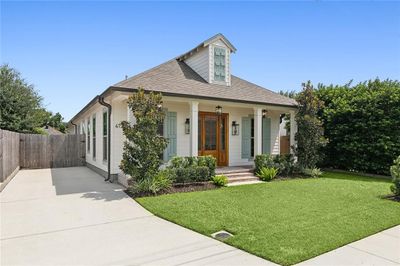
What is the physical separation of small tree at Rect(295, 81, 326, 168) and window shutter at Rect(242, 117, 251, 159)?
6.97 feet

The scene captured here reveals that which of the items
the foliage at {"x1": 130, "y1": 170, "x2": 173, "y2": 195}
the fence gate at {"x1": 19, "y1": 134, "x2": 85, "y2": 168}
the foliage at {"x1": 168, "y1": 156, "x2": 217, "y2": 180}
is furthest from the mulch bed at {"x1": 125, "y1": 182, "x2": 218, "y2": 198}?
the fence gate at {"x1": 19, "y1": 134, "x2": 85, "y2": 168}

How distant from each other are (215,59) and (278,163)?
17.2ft

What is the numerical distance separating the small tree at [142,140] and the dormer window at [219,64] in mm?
4721

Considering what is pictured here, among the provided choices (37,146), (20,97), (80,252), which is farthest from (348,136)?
(20,97)

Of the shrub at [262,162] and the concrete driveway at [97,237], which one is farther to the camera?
the shrub at [262,162]

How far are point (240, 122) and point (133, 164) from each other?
5946mm

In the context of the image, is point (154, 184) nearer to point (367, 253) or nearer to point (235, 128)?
point (367, 253)

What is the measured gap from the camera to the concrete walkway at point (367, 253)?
11.1ft

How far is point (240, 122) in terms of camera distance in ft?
38.6

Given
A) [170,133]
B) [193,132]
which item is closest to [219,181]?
[193,132]

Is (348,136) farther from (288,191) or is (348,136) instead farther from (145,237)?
(145,237)

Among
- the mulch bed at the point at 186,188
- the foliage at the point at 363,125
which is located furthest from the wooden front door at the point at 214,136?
the foliage at the point at 363,125

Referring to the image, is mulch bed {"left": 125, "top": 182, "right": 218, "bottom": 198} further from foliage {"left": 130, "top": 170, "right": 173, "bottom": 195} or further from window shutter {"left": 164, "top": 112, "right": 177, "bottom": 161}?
window shutter {"left": 164, "top": 112, "right": 177, "bottom": 161}

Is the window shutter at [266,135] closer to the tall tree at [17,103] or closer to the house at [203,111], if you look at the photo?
the house at [203,111]
